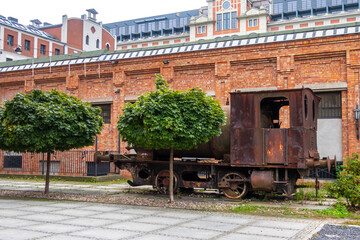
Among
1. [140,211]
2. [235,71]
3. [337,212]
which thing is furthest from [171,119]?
[235,71]

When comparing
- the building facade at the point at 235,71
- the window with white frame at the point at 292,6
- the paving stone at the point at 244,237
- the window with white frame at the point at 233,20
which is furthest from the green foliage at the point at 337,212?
the window with white frame at the point at 292,6

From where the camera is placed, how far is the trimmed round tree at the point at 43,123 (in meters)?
12.3

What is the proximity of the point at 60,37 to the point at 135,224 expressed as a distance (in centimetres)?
5311

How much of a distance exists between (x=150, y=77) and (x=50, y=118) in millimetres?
8902

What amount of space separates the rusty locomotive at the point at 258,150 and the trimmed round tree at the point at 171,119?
1.14 metres

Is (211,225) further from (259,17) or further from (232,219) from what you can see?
(259,17)

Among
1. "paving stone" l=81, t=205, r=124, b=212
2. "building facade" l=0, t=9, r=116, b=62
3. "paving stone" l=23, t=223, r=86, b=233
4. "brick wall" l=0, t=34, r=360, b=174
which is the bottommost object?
"paving stone" l=81, t=205, r=124, b=212

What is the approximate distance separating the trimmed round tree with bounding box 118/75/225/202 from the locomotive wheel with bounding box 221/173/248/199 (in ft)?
6.39

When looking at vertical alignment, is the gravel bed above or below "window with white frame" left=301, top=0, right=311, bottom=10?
below

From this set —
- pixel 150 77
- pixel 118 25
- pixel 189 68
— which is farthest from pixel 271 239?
pixel 118 25

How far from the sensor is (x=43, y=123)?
12398 mm

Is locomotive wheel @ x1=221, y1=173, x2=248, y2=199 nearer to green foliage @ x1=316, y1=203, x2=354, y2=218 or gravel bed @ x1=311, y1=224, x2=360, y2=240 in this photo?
green foliage @ x1=316, y1=203, x2=354, y2=218

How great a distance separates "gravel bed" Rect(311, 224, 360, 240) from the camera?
7.07 m

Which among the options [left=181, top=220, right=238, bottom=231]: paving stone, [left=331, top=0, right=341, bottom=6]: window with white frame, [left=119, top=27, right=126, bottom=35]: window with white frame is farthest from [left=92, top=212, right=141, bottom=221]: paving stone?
[left=119, top=27, right=126, bottom=35]: window with white frame
